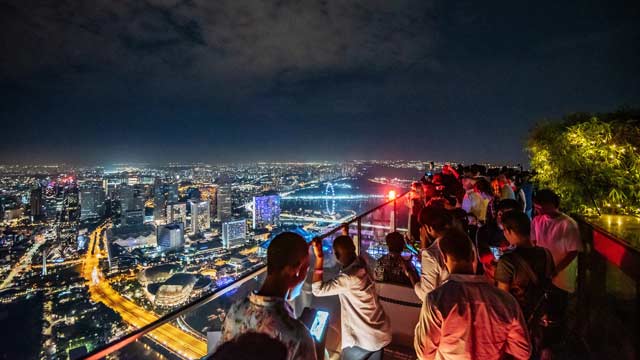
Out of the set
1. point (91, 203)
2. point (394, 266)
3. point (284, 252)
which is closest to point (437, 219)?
point (394, 266)

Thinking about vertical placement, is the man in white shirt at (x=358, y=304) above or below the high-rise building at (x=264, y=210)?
above

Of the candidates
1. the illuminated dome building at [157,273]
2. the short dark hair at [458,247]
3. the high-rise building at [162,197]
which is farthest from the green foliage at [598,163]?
the high-rise building at [162,197]

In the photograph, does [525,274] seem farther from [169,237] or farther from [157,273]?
[169,237]

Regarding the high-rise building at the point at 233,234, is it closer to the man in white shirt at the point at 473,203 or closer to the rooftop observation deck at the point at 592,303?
the rooftop observation deck at the point at 592,303

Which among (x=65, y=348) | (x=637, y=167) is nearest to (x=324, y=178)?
(x=65, y=348)

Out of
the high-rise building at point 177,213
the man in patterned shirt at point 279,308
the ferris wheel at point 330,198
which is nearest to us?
the man in patterned shirt at point 279,308

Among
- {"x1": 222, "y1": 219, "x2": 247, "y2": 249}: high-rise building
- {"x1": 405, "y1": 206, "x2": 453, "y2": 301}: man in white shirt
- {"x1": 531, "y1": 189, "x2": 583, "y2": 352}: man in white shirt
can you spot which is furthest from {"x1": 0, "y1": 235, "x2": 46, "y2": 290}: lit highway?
{"x1": 531, "y1": 189, "x2": 583, "y2": 352}: man in white shirt

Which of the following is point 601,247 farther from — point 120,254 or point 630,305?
point 120,254
